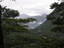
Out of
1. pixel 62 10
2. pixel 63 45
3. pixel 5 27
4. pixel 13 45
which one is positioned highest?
pixel 62 10

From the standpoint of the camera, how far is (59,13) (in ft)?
78.3

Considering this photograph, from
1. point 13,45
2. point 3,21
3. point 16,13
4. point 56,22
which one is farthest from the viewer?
point 13,45

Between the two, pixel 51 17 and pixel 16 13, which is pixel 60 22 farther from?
pixel 16 13

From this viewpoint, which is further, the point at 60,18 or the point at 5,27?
the point at 5,27

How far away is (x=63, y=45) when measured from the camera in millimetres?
26094

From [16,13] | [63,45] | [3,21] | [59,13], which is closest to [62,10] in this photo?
[59,13]

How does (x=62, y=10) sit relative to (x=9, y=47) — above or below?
above

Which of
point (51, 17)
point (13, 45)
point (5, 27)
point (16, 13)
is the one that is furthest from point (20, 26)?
point (13, 45)

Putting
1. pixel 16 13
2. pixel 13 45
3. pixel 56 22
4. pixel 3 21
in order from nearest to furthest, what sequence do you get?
1. pixel 56 22
2. pixel 3 21
3. pixel 16 13
4. pixel 13 45

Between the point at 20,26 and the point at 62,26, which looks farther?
the point at 20,26

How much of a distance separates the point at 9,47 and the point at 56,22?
63.4 feet

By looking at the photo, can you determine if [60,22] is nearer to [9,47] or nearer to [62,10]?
[62,10]

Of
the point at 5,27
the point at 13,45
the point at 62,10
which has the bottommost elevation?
the point at 13,45

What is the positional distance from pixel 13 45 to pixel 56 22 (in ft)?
70.3
